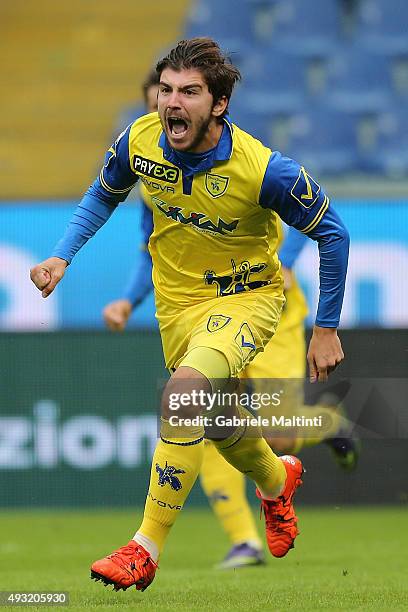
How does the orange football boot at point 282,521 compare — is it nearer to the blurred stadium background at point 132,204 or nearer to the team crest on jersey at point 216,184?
the team crest on jersey at point 216,184

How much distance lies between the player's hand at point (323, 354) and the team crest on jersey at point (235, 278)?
37 cm

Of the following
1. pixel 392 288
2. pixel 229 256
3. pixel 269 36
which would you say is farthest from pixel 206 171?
pixel 269 36

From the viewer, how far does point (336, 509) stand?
877cm

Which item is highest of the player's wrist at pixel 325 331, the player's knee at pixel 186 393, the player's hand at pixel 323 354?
the player's wrist at pixel 325 331

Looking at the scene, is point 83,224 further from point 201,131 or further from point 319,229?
point 319,229

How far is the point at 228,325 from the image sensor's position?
470cm

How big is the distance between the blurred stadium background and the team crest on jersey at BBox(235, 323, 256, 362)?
123 inches

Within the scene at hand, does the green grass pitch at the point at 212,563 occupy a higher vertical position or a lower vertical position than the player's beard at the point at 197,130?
lower

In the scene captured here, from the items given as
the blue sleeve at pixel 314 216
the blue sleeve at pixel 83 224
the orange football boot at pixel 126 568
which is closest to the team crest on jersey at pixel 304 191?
the blue sleeve at pixel 314 216

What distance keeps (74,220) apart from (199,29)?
371 inches

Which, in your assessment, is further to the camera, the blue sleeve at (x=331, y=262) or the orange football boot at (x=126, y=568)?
the blue sleeve at (x=331, y=262)

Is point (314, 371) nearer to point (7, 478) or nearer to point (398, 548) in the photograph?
point (398, 548)

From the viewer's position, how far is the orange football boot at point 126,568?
429 centimetres

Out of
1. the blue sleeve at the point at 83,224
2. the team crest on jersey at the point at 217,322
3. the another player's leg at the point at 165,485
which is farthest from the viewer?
the blue sleeve at the point at 83,224
